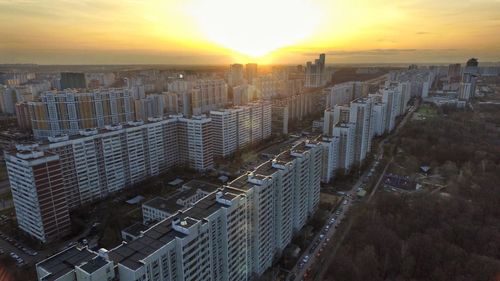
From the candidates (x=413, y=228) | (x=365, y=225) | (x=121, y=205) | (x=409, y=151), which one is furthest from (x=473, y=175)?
(x=121, y=205)

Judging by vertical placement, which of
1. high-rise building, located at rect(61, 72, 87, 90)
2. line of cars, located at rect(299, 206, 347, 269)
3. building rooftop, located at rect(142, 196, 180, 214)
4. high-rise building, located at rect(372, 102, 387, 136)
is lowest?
line of cars, located at rect(299, 206, 347, 269)

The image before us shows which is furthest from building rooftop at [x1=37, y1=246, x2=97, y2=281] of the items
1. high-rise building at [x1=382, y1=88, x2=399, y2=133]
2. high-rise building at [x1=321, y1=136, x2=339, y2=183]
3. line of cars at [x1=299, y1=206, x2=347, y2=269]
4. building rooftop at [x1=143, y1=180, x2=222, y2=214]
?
high-rise building at [x1=382, y1=88, x2=399, y2=133]

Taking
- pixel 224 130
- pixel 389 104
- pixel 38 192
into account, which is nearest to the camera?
pixel 38 192

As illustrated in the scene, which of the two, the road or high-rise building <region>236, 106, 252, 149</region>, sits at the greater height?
high-rise building <region>236, 106, 252, 149</region>

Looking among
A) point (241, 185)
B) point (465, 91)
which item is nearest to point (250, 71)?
point (465, 91)

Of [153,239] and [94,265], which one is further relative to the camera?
[153,239]

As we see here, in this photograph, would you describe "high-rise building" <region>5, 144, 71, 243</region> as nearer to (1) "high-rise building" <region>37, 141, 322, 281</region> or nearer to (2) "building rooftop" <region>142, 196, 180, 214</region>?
(2) "building rooftop" <region>142, 196, 180, 214</region>

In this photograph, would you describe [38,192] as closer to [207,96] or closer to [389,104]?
[207,96]
